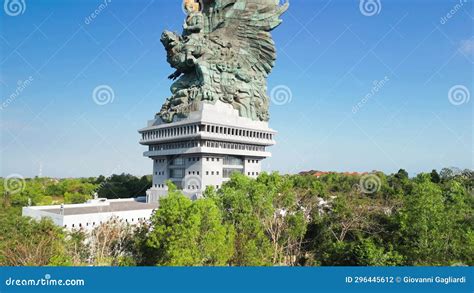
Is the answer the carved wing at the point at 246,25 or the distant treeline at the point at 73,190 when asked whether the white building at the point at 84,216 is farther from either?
the carved wing at the point at 246,25

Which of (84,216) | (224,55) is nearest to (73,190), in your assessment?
(224,55)

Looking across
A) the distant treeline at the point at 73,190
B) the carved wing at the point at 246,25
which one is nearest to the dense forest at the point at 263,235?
the carved wing at the point at 246,25

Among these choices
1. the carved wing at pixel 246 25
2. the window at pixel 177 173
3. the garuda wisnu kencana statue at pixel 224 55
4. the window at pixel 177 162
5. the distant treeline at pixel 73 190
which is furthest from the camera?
the distant treeline at pixel 73 190

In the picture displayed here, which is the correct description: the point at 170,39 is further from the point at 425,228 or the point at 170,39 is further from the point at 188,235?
the point at 425,228

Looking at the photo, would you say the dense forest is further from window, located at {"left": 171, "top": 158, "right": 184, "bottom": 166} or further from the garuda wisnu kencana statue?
the garuda wisnu kencana statue

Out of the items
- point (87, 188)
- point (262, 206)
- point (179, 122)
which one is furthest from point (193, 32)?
point (87, 188)

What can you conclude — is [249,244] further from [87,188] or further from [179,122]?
[87,188]
